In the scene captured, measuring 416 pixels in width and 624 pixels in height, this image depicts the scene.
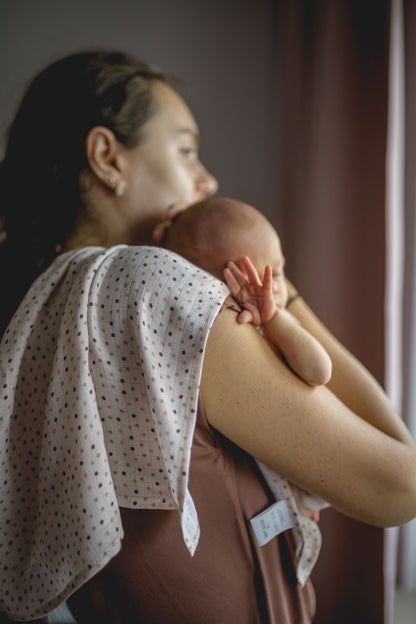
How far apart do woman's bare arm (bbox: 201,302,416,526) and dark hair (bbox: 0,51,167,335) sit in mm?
578

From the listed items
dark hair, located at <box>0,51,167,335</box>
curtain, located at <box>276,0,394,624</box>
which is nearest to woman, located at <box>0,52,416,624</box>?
dark hair, located at <box>0,51,167,335</box>

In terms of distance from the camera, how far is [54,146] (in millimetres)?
1173

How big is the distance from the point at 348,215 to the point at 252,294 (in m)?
0.75

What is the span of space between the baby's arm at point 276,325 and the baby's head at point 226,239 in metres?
0.04

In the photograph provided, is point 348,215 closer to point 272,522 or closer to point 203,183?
point 203,183

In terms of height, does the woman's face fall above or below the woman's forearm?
above

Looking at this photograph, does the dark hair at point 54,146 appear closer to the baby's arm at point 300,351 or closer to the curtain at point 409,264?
the baby's arm at point 300,351

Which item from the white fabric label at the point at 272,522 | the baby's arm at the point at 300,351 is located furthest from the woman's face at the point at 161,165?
the white fabric label at the point at 272,522

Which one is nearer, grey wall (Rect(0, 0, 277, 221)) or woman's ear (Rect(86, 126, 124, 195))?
woman's ear (Rect(86, 126, 124, 195))

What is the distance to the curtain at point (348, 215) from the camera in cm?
141

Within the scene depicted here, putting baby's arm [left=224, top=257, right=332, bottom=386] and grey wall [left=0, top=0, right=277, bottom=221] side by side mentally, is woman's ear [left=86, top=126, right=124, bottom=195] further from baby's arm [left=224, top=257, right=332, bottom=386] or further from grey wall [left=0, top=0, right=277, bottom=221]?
grey wall [left=0, top=0, right=277, bottom=221]

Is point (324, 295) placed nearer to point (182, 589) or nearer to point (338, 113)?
point (338, 113)

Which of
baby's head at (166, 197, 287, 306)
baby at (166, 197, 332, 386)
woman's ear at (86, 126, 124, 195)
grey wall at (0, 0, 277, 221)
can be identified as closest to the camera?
baby at (166, 197, 332, 386)

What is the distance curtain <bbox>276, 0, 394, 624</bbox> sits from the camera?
4.64 ft
